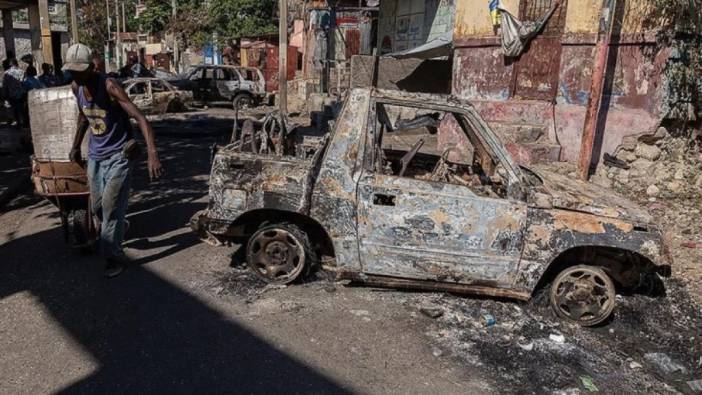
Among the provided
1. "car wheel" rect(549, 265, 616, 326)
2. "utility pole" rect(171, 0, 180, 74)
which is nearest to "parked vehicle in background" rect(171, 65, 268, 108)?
"utility pole" rect(171, 0, 180, 74)

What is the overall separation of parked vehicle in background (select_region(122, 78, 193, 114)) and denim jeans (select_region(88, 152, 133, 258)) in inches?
547

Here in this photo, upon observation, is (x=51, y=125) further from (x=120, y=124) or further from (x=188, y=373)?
(x=188, y=373)

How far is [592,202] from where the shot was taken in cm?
410

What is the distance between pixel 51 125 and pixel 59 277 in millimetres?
1658

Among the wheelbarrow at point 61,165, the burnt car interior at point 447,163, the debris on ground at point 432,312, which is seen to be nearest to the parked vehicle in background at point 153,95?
the wheelbarrow at point 61,165

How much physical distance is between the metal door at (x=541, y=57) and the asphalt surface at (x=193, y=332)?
21.3 feet

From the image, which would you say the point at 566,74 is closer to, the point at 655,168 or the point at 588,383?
the point at 655,168

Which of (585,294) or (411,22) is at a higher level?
(411,22)

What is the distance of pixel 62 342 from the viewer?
366 centimetres

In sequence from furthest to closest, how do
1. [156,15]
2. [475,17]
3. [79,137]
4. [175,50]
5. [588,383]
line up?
[156,15], [175,50], [475,17], [79,137], [588,383]

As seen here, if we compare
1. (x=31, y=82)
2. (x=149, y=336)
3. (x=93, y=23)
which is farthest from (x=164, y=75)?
(x=93, y=23)

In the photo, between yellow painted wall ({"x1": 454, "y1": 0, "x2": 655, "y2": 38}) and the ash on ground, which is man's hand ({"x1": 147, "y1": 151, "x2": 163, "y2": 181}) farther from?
yellow painted wall ({"x1": 454, "y1": 0, "x2": 655, "y2": 38})

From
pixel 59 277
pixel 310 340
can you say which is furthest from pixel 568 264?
pixel 59 277

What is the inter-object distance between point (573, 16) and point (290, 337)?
7.45m
